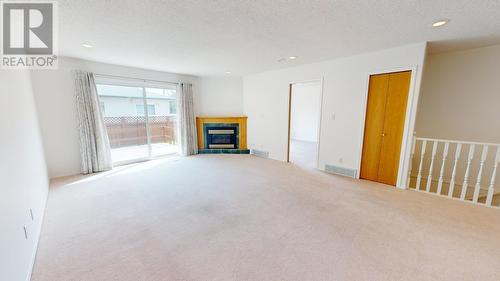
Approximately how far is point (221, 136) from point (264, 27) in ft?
13.1

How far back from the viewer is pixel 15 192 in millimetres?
1614

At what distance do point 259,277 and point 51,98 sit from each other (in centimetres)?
479

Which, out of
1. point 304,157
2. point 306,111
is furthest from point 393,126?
point 306,111

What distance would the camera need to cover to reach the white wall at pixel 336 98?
311cm

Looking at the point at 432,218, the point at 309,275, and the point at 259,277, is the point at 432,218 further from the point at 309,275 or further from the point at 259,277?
the point at 259,277

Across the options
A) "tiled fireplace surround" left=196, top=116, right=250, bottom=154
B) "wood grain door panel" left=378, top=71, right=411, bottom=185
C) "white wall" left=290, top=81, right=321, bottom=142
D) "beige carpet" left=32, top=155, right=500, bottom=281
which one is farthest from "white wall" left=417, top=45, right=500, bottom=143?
"tiled fireplace surround" left=196, top=116, right=250, bottom=154

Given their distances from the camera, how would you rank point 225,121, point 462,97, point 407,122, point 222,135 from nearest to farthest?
point 407,122 → point 462,97 → point 225,121 → point 222,135

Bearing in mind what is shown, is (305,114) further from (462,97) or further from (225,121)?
(462,97)

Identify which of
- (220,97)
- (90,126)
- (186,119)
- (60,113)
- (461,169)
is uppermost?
(220,97)

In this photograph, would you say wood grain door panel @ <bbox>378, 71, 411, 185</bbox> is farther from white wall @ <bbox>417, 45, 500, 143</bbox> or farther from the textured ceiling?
white wall @ <bbox>417, 45, 500, 143</bbox>

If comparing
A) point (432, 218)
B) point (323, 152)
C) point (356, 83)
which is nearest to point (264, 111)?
point (323, 152)

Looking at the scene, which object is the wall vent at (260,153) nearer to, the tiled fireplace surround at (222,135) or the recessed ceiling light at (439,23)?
the tiled fireplace surround at (222,135)

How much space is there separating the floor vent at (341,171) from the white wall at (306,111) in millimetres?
3906

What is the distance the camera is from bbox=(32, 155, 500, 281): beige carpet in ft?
5.22
